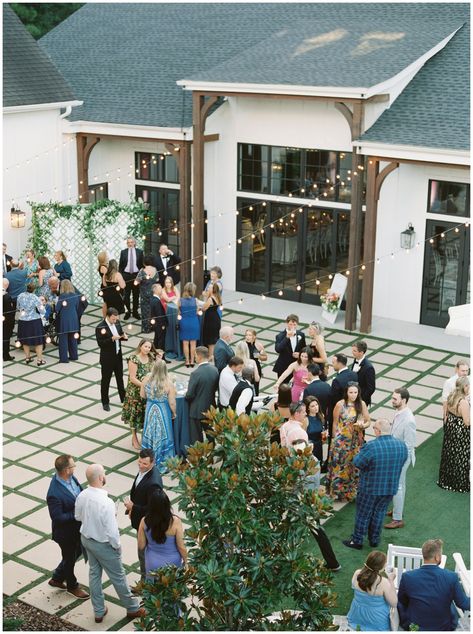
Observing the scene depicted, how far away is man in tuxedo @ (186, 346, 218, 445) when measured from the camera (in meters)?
10.7

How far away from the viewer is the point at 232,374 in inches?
420

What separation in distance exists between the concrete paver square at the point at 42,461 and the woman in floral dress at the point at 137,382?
3.53 feet

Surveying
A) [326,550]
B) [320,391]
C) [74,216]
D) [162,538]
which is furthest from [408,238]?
[162,538]

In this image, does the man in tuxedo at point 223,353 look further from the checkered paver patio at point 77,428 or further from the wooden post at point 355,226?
the wooden post at point 355,226

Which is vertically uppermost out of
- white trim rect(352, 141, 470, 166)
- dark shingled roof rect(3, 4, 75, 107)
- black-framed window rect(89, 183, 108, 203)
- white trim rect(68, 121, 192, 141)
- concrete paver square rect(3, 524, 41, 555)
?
dark shingled roof rect(3, 4, 75, 107)

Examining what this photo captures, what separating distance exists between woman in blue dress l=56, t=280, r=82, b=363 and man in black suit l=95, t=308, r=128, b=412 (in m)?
1.98

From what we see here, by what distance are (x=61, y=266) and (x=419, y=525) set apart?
27.1ft

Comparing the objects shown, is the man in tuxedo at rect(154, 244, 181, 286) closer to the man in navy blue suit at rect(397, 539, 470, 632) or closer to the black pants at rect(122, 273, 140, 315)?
the black pants at rect(122, 273, 140, 315)

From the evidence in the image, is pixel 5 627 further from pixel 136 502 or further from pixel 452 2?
pixel 452 2

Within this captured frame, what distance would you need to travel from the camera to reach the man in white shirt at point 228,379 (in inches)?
418

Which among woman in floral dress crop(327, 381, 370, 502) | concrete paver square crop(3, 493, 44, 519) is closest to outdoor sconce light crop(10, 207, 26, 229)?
concrete paver square crop(3, 493, 44, 519)

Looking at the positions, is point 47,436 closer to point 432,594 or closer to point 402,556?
point 402,556

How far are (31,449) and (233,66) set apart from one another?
9435 millimetres

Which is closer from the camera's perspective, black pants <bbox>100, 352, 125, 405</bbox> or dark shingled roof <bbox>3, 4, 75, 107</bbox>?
black pants <bbox>100, 352, 125, 405</bbox>
